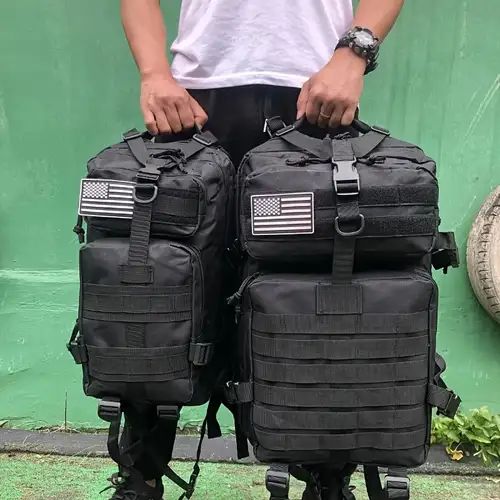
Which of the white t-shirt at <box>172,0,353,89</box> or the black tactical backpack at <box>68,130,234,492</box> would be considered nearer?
the black tactical backpack at <box>68,130,234,492</box>

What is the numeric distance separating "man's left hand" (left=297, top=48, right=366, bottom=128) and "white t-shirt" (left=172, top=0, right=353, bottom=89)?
107mm

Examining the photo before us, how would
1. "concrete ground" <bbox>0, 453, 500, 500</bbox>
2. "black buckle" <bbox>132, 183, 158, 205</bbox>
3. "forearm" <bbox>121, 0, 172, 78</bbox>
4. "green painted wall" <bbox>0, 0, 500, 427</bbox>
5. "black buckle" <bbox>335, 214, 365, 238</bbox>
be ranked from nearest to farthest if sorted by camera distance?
1. "black buckle" <bbox>335, 214, 365, 238</bbox>
2. "black buckle" <bbox>132, 183, 158, 205</bbox>
3. "forearm" <bbox>121, 0, 172, 78</bbox>
4. "concrete ground" <bbox>0, 453, 500, 500</bbox>
5. "green painted wall" <bbox>0, 0, 500, 427</bbox>

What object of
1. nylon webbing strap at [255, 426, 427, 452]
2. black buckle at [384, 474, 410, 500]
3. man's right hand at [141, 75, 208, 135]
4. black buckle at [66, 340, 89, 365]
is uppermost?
man's right hand at [141, 75, 208, 135]

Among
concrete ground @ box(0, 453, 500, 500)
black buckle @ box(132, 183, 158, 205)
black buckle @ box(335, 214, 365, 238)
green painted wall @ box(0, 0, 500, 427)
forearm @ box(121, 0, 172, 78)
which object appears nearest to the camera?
black buckle @ box(335, 214, 365, 238)

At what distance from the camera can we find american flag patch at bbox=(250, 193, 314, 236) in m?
1.24

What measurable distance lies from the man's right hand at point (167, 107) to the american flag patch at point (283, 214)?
342mm

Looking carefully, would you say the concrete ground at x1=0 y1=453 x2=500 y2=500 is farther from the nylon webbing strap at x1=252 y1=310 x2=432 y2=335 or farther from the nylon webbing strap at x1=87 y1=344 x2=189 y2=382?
the nylon webbing strap at x1=252 y1=310 x2=432 y2=335

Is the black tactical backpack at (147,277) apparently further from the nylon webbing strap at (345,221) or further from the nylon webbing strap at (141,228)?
the nylon webbing strap at (345,221)

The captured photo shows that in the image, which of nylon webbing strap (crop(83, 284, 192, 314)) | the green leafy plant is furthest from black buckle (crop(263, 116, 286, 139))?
the green leafy plant

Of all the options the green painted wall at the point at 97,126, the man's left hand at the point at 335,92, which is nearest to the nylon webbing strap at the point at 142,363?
the man's left hand at the point at 335,92

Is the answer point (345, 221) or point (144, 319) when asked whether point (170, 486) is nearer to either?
point (144, 319)

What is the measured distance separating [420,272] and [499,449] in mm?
1408

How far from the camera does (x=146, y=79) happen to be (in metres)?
1.52

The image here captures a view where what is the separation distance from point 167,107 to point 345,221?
53 centimetres
